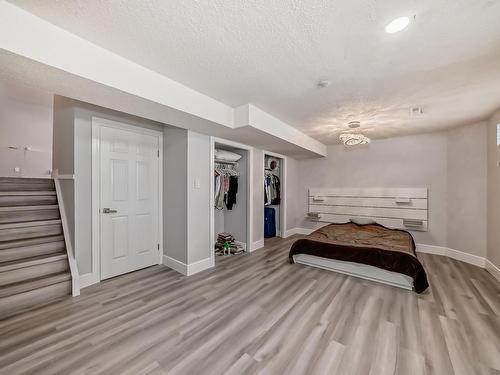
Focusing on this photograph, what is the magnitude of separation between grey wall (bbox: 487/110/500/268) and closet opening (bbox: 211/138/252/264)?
12.1 ft

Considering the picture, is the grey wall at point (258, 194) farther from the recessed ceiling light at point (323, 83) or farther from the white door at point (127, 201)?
the recessed ceiling light at point (323, 83)

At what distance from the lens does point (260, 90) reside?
7.90ft

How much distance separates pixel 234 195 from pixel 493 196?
13.4 ft

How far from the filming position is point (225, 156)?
13.3 feet

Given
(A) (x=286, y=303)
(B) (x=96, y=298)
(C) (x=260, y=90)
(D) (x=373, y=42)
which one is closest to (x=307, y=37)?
(D) (x=373, y=42)

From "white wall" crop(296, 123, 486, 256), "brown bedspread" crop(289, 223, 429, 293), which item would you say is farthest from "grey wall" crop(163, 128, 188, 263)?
"white wall" crop(296, 123, 486, 256)

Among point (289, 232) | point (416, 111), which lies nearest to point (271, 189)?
point (289, 232)

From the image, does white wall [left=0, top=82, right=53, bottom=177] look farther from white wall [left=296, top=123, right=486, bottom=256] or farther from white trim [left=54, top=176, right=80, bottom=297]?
white wall [left=296, top=123, right=486, bottom=256]

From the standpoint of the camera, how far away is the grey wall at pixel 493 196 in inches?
118

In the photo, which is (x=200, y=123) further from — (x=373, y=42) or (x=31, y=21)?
(x=373, y=42)

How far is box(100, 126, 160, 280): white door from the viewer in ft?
9.56

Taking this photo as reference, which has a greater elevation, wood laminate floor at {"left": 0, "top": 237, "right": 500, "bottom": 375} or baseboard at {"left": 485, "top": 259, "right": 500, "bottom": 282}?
baseboard at {"left": 485, "top": 259, "right": 500, "bottom": 282}

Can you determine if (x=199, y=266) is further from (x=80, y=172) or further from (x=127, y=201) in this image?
(x=80, y=172)

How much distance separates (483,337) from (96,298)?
12.3 ft
